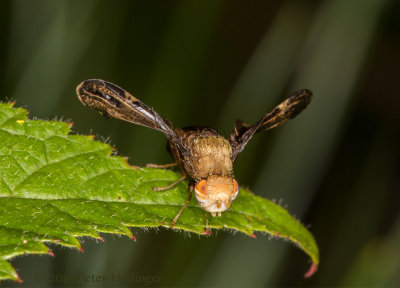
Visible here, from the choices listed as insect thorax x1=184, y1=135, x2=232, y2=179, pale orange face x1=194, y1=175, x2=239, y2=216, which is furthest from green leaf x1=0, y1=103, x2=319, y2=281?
insect thorax x1=184, y1=135, x2=232, y2=179

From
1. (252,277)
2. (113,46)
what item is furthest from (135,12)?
(252,277)

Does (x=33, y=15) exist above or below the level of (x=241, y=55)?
below

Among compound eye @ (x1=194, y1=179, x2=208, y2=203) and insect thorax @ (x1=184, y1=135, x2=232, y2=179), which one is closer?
compound eye @ (x1=194, y1=179, x2=208, y2=203)

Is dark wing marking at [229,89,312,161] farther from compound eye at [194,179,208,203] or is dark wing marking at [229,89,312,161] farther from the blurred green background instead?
the blurred green background

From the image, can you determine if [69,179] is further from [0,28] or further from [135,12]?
[135,12]

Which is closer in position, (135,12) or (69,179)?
(69,179)

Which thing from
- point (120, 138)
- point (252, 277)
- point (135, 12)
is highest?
point (135, 12)

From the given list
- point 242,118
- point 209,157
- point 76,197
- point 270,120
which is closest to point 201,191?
point 209,157
